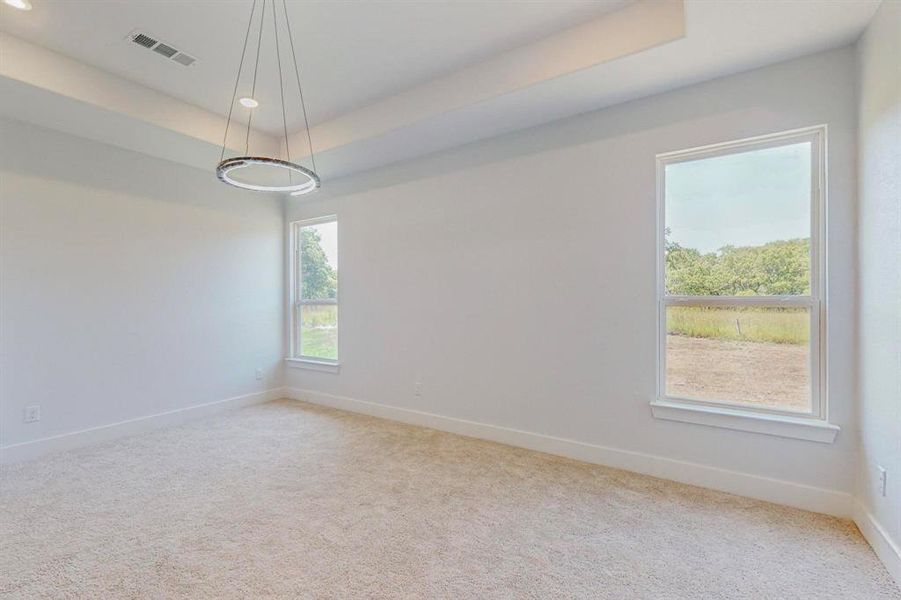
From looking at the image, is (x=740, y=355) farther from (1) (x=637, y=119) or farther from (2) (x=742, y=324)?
(1) (x=637, y=119)

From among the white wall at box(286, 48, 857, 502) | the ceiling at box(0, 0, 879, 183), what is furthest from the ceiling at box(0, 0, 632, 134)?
the white wall at box(286, 48, 857, 502)

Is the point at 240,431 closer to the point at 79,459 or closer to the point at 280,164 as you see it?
the point at 79,459

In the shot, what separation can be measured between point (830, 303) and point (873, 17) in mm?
1486

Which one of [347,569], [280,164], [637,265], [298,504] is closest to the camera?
[347,569]

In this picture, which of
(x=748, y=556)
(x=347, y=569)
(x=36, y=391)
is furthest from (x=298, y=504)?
(x=36, y=391)

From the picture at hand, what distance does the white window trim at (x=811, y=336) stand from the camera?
238cm

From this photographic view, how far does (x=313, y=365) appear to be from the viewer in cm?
486

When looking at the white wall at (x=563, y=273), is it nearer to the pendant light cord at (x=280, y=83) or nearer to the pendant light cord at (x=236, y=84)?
the pendant light cord at (x=280, y=83)

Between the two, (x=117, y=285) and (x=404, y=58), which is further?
(x=117, y=285)

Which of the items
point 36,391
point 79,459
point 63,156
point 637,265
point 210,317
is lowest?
point 79,459

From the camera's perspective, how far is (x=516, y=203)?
3.46 meters

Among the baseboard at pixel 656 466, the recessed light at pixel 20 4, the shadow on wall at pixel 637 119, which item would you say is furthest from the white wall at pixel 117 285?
the baseboard at pixel 656 466

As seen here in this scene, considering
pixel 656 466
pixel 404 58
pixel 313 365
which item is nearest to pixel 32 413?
pixel 313 365

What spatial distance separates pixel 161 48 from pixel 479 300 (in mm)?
2951
